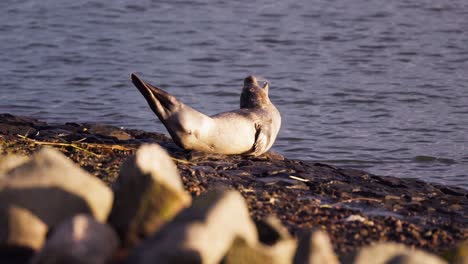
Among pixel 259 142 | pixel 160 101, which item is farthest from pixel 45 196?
pixel 259 142

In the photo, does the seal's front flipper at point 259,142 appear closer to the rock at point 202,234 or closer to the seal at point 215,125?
the seal at point 215,125

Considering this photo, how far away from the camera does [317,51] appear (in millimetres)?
13953

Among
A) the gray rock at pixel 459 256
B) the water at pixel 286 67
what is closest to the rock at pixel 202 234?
the gray rock at pixel 459 256

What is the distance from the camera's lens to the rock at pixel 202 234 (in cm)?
371

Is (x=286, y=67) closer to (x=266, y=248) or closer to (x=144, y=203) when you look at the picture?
(x=144, y=203)

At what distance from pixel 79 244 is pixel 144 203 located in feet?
1.66

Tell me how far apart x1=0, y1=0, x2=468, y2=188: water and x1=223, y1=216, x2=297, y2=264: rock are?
485 centimetres

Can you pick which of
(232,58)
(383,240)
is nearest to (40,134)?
(383,240)

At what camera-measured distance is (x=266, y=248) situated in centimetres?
397

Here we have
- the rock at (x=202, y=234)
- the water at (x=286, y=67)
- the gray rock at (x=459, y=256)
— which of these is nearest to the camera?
the rock at (x=202, y=234)

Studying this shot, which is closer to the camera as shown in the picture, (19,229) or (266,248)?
(266,248)

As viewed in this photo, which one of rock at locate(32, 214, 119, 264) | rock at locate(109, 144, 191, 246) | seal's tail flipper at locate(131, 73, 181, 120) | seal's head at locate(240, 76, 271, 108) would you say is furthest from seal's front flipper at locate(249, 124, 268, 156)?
rock at locate(32, 214, 119, 264)

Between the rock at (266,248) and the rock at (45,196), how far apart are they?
0.73 m

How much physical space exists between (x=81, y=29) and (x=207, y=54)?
8.47 feet
